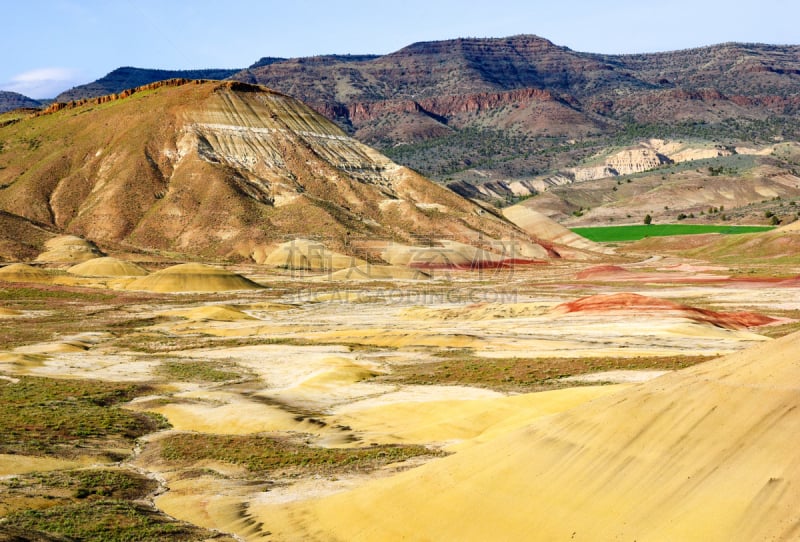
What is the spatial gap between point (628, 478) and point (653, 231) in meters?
181

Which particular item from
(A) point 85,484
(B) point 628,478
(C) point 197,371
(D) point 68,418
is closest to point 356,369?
(C) point 197,371

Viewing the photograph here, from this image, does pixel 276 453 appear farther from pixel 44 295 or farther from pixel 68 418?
pixel 44 295

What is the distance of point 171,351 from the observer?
58.9m

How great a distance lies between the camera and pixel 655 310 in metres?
65.6

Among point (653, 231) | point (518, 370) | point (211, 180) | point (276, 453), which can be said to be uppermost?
point (211, 180)

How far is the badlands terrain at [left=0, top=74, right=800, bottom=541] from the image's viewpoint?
58.5 ft

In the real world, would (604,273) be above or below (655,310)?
below

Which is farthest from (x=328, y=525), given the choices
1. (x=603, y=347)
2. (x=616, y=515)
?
(x=603, y=347)

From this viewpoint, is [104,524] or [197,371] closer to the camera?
[104,524]

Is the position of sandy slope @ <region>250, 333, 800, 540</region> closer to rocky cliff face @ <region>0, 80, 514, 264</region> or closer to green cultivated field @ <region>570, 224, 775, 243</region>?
rocky cliff face @ <region>0, 80, 514, 264</region>

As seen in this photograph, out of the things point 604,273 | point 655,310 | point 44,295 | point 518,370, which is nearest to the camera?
point 518,370

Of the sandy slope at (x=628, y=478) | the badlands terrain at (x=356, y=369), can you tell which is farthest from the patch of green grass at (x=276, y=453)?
the sandy slope at (x=628, y=478)

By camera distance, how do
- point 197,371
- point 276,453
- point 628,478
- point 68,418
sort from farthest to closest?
point 197,371
point 68,418
point 276,453
point 628,478

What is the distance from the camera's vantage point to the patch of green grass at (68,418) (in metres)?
29.1
